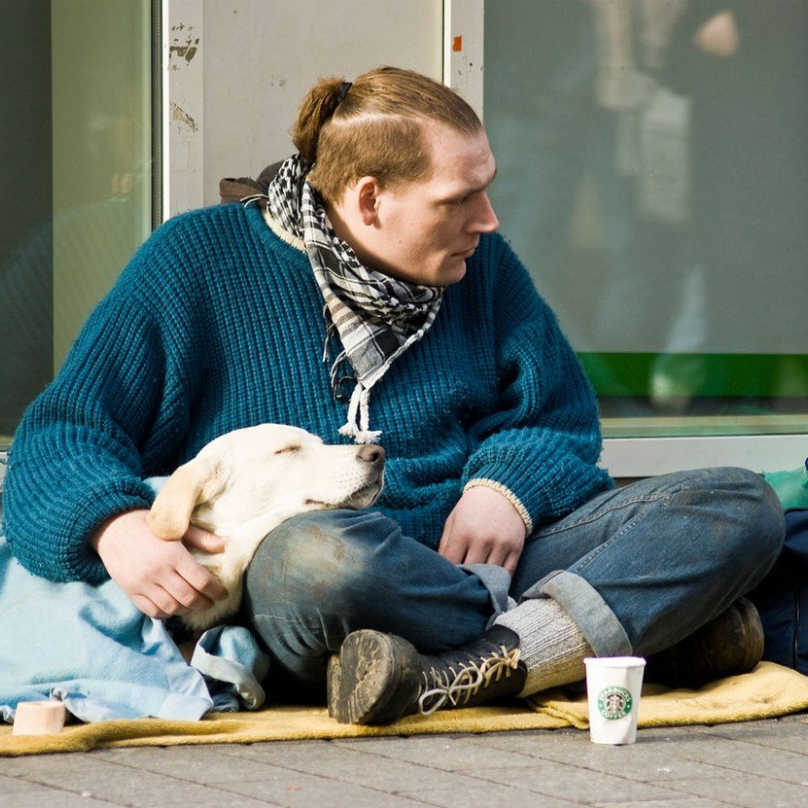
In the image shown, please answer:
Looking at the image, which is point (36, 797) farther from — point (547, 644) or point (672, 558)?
point (672, 558)

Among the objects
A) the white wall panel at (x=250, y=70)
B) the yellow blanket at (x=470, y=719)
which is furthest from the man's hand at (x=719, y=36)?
the yellow blanket at (x=470, y=719)

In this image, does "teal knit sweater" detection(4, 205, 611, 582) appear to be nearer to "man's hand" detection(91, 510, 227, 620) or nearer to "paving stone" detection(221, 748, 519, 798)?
"man's hand" detection(91, 510, 227, 620)

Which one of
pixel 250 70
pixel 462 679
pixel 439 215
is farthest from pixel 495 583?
pixel 250 70

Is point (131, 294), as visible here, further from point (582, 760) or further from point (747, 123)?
point (747, 123)

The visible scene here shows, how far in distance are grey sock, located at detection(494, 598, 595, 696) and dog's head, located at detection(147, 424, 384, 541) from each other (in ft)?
1.24

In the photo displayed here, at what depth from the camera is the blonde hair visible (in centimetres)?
327

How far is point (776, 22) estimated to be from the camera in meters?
5.29

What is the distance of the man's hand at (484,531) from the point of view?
124 inches

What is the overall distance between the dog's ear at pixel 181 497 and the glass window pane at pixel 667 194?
7.54ft

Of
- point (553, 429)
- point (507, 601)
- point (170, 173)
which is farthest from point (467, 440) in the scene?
A: point (170, 173)

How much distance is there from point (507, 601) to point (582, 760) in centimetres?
58

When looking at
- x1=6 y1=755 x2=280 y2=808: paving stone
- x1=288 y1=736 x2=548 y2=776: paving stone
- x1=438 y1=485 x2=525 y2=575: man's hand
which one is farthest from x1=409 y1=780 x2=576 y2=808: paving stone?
x1=438 y1=485 x2=525 y2=575: man's hand

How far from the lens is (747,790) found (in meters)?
2.34

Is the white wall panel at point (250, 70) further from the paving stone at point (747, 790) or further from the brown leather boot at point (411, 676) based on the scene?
the paving stone at point (747, 790)
